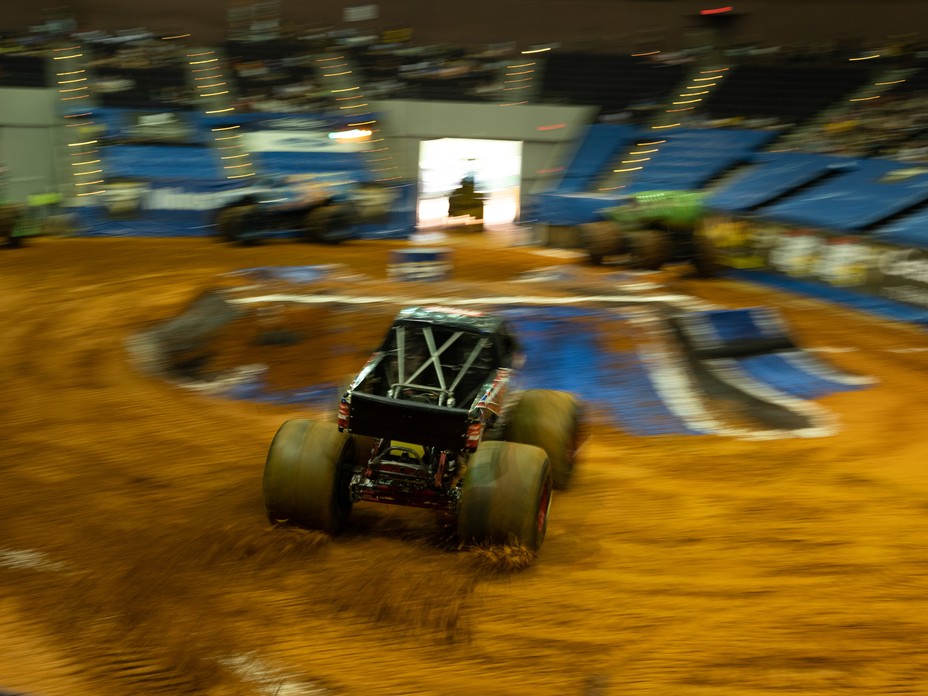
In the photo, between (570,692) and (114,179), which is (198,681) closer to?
(570,692)

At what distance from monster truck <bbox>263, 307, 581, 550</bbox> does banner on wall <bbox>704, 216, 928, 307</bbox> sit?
846cm

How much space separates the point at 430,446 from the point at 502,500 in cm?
63

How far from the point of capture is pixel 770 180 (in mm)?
18719

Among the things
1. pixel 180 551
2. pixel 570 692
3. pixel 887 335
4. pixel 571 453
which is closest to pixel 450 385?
pixel 571 453

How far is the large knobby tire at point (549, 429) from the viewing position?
6688mm

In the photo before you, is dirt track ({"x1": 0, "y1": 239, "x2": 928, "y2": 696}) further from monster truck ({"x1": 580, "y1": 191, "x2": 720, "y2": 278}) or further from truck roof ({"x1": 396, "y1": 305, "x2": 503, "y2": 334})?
monster truck ({"x1": 580, "y1": 191, "x2": 720, "y2": 278})

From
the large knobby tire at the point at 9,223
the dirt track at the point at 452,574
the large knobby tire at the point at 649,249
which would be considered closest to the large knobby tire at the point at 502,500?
the dirt track at the point at 452,574

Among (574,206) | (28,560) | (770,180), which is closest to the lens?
(28,560)

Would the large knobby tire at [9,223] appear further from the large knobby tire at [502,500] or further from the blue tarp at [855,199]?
the large knobby tire at [502,500]

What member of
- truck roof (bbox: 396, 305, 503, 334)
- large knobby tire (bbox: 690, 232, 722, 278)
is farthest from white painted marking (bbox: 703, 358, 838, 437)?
large knobby tire (bbox: 690, 232, 722, 278)

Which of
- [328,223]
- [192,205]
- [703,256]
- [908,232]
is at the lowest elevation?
[703,256]

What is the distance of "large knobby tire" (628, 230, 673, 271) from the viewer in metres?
16.0

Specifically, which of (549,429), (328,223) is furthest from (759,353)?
(328,223)

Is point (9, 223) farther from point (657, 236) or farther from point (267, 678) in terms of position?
point (267, 678)
